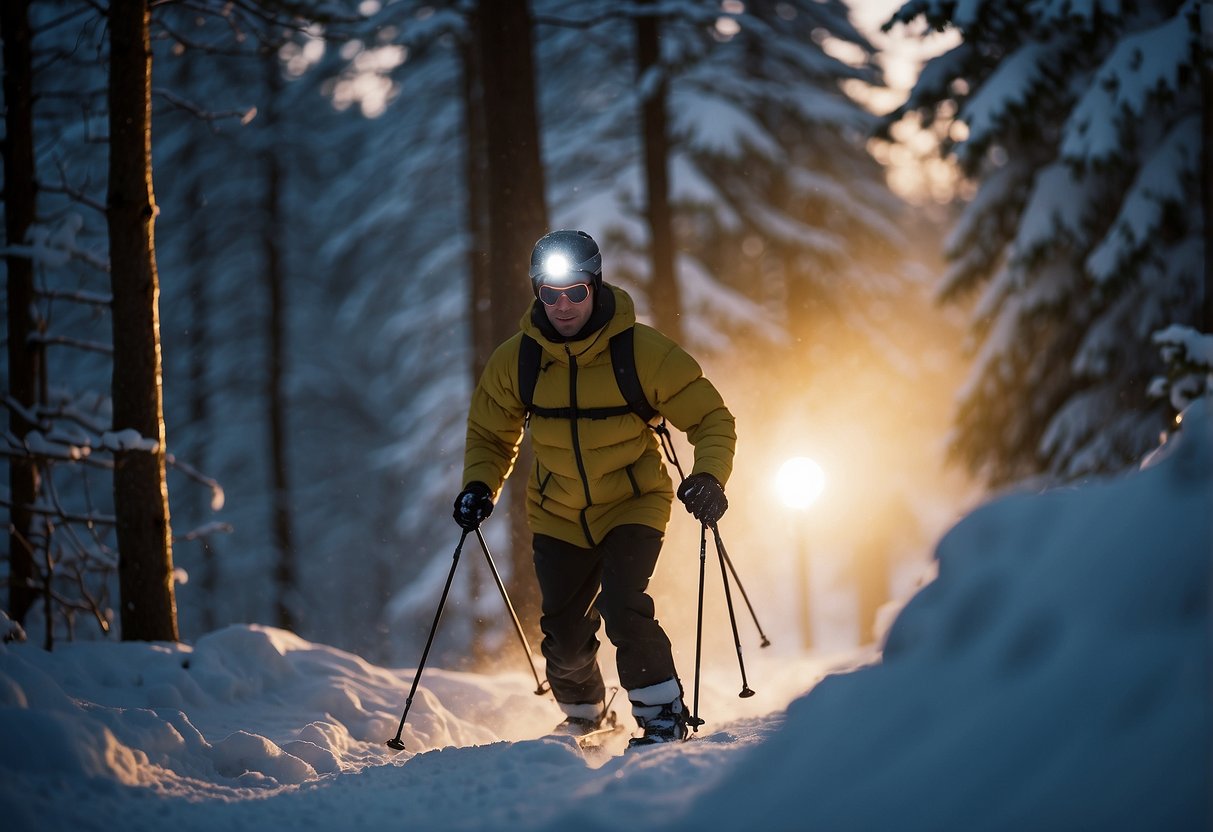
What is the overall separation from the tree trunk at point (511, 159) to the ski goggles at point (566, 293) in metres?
2.91

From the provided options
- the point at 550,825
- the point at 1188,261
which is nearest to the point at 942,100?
the point at 1188,261

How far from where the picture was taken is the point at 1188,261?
346 inches

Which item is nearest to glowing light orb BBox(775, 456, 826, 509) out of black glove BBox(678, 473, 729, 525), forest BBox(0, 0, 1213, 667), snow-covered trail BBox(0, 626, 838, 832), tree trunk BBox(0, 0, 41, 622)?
forest BBox(0, 0, 1213, 667)

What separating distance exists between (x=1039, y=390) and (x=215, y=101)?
1630 cm

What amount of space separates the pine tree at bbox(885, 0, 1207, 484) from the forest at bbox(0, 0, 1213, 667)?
3 centimetres

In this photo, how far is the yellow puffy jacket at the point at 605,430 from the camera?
4.62 metres

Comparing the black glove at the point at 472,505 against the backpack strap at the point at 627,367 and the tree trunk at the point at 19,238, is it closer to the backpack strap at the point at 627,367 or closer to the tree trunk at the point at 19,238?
the backpack strap at the point at 627,367

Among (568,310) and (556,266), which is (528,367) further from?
(556,266)

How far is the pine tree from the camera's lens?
8.22 m

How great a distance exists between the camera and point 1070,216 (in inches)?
366

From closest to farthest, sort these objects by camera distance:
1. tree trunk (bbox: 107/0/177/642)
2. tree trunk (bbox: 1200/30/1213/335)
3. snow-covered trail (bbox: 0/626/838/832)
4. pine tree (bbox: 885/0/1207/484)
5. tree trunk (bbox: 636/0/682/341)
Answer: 1. snow-covered trail (bbox: 0/626/838/832)
2. tree trunk (bbox: 107/0/177/642)
3. tree trunk (bbox: 1200/30/1213/335)
4. pine tree (bbox: 885/0/1207/484)
5. tree trunk (bbox: 636/0/682/341)

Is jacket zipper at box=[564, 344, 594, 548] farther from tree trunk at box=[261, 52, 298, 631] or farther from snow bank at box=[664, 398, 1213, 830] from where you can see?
tree trunk at box=[261, 52, 298, 631]

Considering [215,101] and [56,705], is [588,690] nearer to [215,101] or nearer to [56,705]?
[56,705]

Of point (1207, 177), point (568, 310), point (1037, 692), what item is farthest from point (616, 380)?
point (1207, 177)
